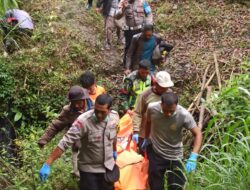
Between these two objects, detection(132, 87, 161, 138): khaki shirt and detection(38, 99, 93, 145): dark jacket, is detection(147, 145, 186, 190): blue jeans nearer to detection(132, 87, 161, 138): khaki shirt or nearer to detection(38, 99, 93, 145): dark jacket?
detection(132, 87, 161, 138): khaki shirt

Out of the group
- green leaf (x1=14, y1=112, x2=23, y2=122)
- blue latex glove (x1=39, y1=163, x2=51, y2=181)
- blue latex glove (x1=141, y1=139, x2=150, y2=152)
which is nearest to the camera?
blue latex glove (x1=39, y1=163, x2=51, y2=181)

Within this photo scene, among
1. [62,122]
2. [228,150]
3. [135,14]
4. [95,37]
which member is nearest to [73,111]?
[62,122]

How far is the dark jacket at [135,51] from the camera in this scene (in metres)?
7.84

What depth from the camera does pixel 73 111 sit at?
18.7 feet

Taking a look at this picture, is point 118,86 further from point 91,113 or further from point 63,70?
point 91,113

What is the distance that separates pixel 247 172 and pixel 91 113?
1.84 m

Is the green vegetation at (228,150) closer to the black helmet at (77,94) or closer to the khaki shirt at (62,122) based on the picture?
the black helmet at (77,94)

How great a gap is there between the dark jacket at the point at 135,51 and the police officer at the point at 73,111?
221 cm

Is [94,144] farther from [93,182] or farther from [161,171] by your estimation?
[161,171]

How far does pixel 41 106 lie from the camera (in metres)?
8.96

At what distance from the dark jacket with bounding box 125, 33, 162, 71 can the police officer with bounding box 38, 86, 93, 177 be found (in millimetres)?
2213

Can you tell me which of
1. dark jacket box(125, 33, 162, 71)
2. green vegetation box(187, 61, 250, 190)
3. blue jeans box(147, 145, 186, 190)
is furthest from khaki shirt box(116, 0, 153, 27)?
blue jeans box(147, 145, 186, 190)

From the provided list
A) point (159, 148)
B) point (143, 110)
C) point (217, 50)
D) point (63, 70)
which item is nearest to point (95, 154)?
point (159, 148)

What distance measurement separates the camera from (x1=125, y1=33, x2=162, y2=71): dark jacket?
7.84 meters
